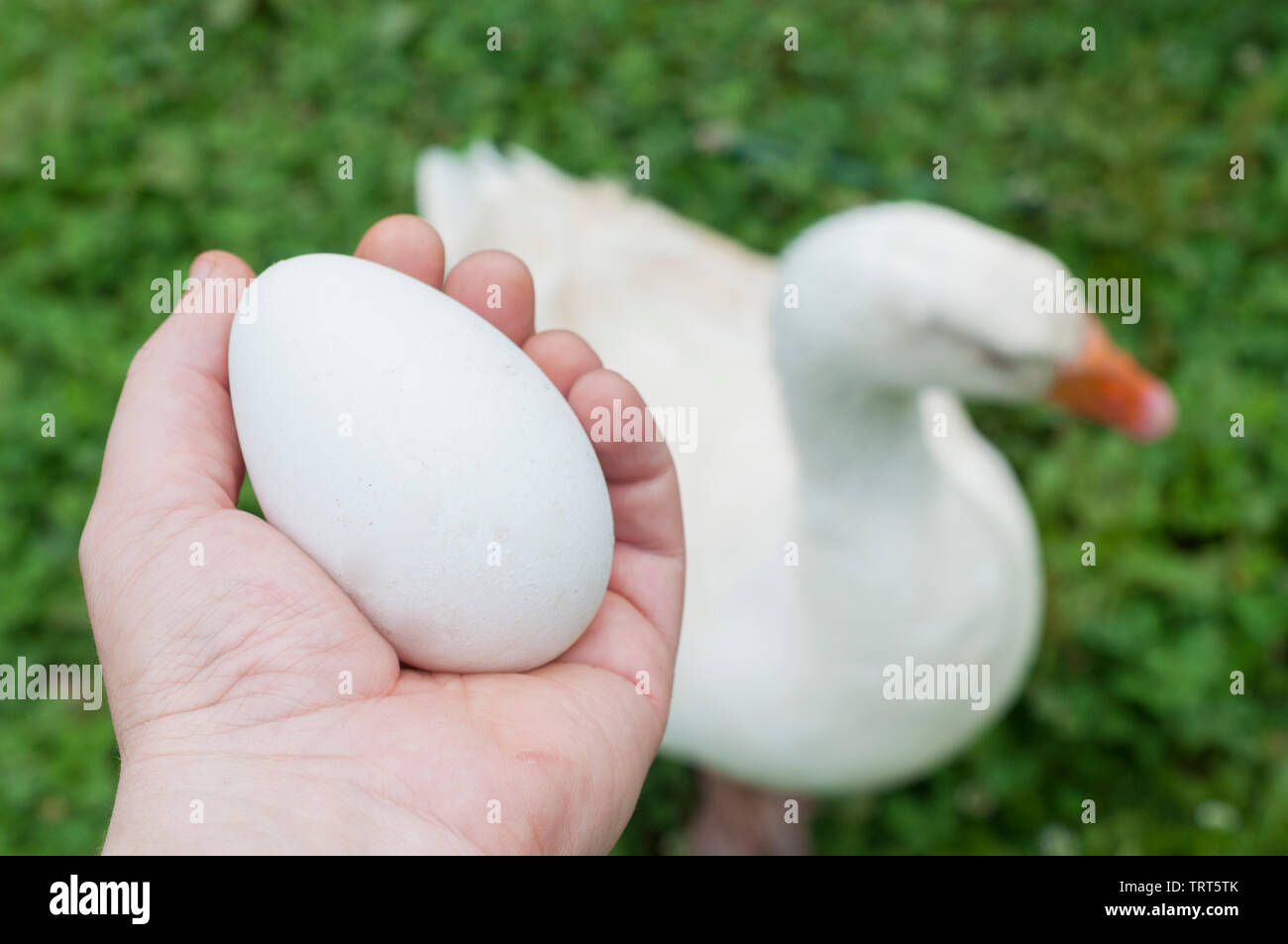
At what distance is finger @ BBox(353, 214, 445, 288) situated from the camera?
1.17 metres

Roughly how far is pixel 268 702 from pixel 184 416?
0.30 m

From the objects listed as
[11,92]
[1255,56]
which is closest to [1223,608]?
[1255,56]

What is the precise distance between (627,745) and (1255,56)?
7.85ft

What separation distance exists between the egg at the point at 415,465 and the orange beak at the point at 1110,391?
2.60 ft

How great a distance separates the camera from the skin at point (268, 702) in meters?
0.88

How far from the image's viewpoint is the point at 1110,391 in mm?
1511

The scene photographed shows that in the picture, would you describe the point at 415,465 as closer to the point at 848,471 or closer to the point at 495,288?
the point at 495,288

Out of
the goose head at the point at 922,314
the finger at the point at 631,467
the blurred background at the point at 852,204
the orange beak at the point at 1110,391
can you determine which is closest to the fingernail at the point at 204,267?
the finger at the point at 631,467

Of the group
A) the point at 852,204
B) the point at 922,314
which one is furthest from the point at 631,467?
the point at 852,204

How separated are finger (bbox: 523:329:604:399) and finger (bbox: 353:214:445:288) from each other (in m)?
0.15

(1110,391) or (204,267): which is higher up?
(204,267)

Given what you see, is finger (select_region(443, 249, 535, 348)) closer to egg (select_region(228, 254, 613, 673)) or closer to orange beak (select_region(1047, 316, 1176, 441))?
egg (select_region(228, 254, 613, 673))

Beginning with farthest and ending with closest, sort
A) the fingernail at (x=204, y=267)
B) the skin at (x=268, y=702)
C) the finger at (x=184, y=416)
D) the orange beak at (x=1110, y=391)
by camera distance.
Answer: the orange beak at (x=1110, y=391) → the fingernail at (x=204, y=267) → the finger at (x=184, y=416) → the skin at (x=268, y=702)

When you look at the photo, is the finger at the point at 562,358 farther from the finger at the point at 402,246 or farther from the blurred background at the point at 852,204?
the blurred background at the point at 852,204
